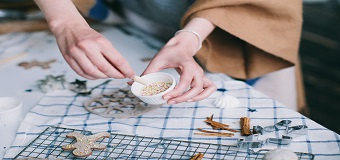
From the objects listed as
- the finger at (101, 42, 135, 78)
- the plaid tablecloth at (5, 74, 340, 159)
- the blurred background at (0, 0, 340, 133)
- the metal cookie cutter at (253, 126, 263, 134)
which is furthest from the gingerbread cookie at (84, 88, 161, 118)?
the blurred background at (0, 0, 340, 133)

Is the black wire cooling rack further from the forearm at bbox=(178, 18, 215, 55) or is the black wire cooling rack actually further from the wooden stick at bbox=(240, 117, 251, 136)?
the forearm at bbox=(178, 18, 215, 55)

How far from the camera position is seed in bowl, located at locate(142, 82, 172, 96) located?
85cm

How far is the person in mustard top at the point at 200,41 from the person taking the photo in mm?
830

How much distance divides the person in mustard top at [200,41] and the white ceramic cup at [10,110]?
0.16 meters

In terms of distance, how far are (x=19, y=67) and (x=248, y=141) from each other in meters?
0.70

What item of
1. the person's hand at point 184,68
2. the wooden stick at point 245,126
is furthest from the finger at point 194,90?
the wooden stick at point 245,126

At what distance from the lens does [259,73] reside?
45.4 inches

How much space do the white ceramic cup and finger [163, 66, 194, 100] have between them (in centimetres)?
31

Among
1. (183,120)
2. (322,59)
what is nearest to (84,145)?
A: (183,120)

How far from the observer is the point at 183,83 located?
0.85m

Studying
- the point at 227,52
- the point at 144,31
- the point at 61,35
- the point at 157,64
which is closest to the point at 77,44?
the point at 61,35

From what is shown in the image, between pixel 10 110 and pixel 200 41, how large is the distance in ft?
1.41

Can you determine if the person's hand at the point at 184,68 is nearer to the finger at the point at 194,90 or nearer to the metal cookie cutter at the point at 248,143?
the finger at the point at 194,90

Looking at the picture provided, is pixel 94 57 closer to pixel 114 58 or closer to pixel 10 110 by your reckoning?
pixel 114 58
